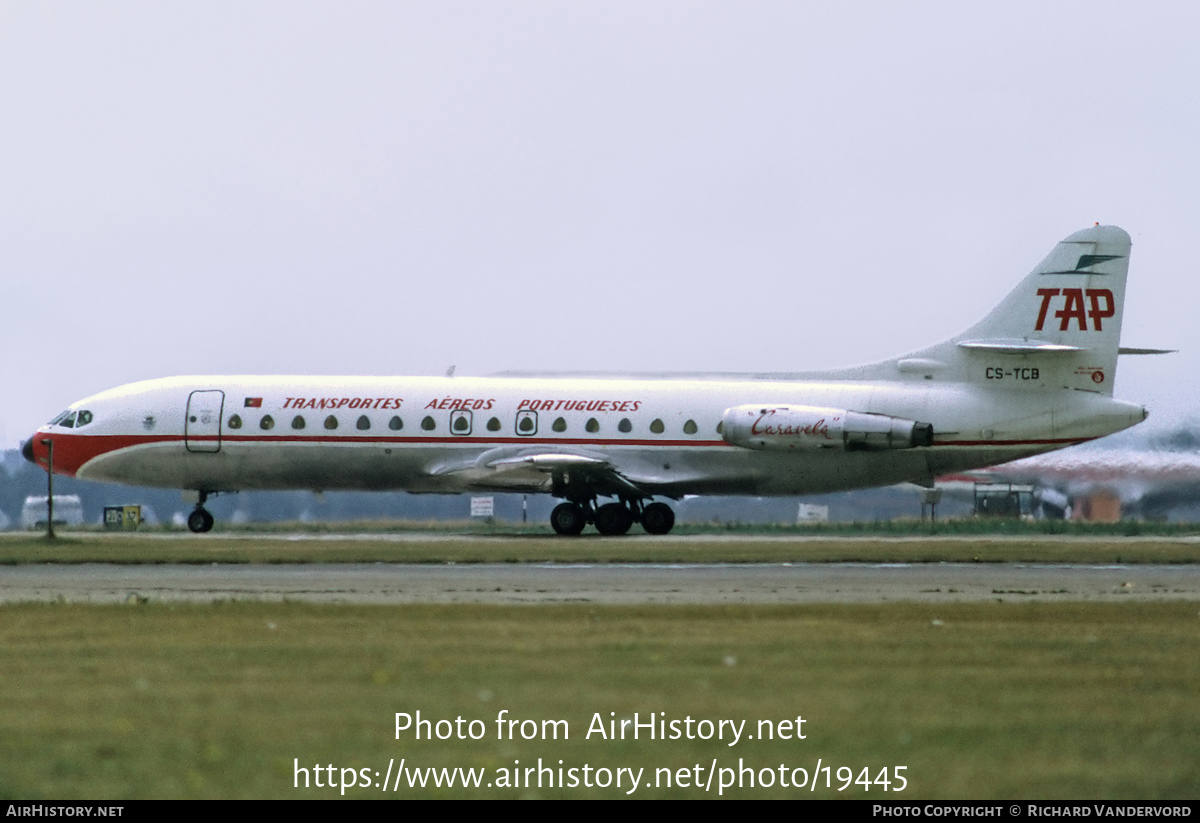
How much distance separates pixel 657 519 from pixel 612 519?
1.21m

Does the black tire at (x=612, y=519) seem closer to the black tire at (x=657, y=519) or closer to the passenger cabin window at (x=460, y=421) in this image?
the black tire at (x=657, y=519)

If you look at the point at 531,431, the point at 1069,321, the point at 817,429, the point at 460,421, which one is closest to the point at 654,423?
the point at 531,431

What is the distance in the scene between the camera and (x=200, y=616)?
18.9 m

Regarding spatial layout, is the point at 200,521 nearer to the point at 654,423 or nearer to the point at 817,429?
the point at 654,423

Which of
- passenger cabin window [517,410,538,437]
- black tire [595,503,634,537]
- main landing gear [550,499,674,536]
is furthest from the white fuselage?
black tire [595,503,634,537]

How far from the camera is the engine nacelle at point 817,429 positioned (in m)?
43.7

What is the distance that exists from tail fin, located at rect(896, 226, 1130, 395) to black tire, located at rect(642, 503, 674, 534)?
8.75 meters

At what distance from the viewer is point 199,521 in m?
47.9

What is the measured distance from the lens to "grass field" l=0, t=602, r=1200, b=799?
9914 millimetres

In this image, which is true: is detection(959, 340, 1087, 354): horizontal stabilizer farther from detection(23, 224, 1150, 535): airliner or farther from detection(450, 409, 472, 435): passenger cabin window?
detection(450, 409, 472, 435): passenger cabin window

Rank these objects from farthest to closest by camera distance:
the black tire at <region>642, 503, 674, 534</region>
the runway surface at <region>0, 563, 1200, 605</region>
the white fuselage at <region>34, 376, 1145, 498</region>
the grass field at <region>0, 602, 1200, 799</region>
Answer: the black tire at <region>642, 503, 674, 534</region>, the white fuselage at <region>34, 376, 1145, 498</region>, the runway surface at <region>0, 563, 1200, 605</region>, the grass field at <region>0, 602, 1200, 799</region>

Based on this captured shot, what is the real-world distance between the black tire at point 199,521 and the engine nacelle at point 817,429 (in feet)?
47.5
